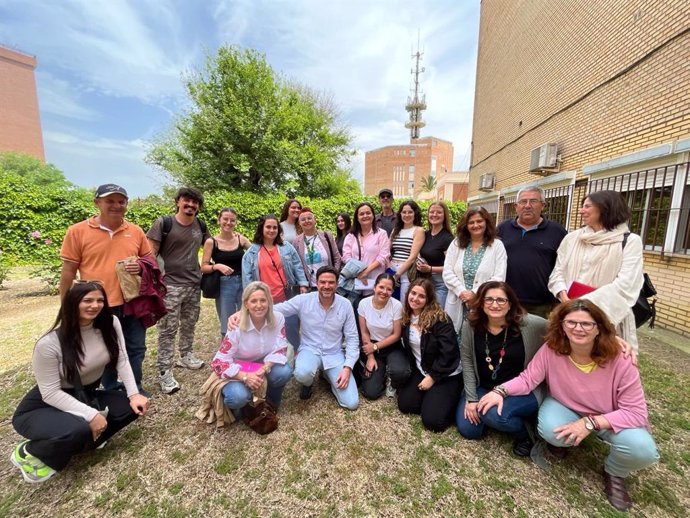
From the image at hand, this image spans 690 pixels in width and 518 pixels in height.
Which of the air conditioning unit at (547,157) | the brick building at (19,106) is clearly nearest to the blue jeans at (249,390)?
the air conditioning unit at (547,157)

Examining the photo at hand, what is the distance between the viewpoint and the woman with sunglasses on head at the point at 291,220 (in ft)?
12.6

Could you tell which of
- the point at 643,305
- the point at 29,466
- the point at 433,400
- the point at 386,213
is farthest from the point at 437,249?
the point at 29,466

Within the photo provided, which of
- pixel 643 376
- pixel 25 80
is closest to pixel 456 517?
pixel 643 376

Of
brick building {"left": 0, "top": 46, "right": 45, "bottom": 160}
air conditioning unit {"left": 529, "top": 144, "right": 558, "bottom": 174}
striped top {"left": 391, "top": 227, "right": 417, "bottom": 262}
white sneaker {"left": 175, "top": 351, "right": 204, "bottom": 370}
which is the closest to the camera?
white sneaker {"left": 175, "top": 351, "right": 204, "bottom": 370}

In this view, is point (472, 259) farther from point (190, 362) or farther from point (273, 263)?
point (190, 362)

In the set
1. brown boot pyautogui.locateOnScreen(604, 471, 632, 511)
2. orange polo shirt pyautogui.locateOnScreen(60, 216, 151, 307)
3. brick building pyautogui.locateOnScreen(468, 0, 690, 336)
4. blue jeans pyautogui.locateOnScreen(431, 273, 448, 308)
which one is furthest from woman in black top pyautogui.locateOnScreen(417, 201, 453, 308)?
brick building pyautogui.locateOnScreen(468, 0, 690, 336)

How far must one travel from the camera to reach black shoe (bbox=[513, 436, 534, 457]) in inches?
90.6

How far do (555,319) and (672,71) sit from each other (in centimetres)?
567

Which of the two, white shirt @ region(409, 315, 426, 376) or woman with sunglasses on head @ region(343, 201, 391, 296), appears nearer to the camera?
white shirt @ region(409, 315, 426, 376)

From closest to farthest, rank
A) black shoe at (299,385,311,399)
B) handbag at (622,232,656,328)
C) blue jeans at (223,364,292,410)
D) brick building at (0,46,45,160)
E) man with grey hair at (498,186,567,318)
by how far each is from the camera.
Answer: handbag at (622,232,656,328)
blue jeans at (223,364,292,410)
man with grey hair at (498,186,567,318)
black shoe at (299,385,311,399)
brick building at (0,46,45,160)

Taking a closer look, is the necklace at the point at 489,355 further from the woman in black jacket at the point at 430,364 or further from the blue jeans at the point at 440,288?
the blue jeans at the point at 440,288

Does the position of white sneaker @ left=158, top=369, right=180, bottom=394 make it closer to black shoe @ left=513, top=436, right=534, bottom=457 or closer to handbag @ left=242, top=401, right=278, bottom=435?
handbag @ left=242, top=401, right=278, bottom=435

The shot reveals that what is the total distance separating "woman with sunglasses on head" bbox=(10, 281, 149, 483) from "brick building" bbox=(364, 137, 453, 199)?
57896 millimetres

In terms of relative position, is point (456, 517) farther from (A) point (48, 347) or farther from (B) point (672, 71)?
(B) point (672, 71)
